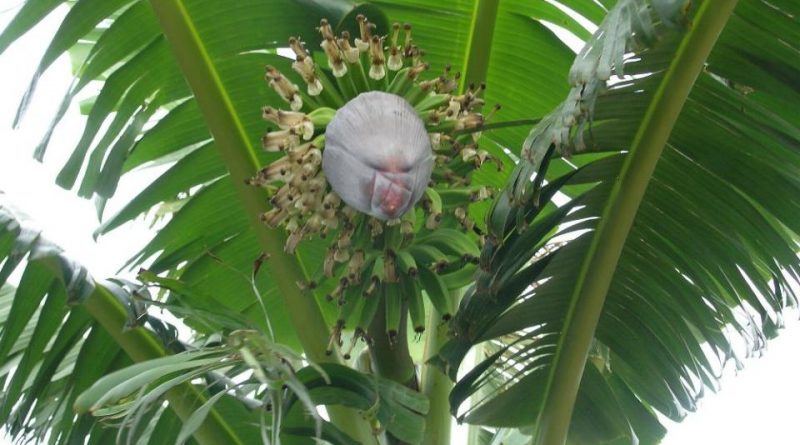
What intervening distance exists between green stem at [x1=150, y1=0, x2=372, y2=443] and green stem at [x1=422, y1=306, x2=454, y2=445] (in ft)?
0.36

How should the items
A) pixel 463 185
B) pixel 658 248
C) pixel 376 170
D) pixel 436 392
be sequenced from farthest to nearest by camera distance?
pixel 436 392
pixel 658 248
pixel 463 185
pixel 376 170

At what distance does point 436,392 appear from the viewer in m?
1.52

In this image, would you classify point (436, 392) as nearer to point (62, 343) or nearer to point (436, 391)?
point (436, 391)

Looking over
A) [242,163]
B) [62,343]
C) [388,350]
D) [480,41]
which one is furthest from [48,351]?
[480,41]

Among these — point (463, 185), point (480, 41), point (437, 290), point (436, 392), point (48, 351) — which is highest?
point (480, 41)

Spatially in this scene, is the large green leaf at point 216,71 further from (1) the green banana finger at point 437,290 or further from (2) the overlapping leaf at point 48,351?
(1) the green banana finger at point 437,290

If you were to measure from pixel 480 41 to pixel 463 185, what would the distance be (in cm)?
35

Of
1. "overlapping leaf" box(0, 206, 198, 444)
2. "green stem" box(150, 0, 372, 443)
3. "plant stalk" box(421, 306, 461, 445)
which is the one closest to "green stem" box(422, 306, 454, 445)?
"plant stalk" box(421, 306, 461, 445)

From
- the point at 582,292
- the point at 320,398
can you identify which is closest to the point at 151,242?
the point at 320,398

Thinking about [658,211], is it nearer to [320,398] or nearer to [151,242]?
[320,398]

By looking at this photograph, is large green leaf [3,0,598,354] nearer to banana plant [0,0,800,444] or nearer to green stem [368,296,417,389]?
banana plant [0,0,800,444]

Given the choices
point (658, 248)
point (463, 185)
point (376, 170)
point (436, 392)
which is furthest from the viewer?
point (436, 392)

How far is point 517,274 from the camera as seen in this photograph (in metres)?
1.34

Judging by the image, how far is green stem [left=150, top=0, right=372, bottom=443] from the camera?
144cm
